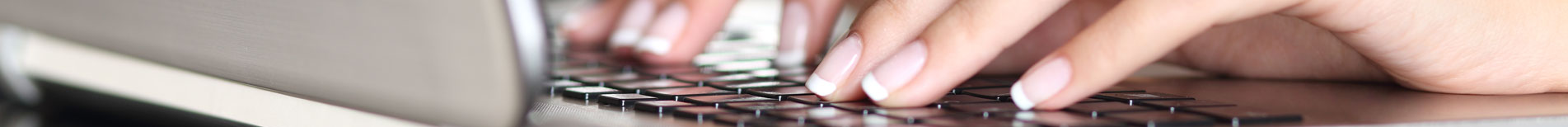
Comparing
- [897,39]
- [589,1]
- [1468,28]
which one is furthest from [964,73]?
[589,1]

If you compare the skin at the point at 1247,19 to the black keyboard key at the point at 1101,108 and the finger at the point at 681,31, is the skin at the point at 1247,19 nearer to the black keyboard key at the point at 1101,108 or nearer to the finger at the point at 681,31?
the black keyboard key at the point at 1101,108

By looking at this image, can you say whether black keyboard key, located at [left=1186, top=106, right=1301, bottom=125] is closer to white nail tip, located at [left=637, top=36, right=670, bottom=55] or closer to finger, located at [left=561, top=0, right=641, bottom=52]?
white nail tip, located at [left=637, top=36, right=670, bottom=55]

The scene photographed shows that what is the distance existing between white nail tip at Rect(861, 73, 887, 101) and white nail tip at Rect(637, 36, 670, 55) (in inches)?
13.7

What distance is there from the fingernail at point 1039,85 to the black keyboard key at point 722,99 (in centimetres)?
8

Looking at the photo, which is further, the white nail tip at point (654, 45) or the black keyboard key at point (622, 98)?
the white nail tip at point (654, 45)

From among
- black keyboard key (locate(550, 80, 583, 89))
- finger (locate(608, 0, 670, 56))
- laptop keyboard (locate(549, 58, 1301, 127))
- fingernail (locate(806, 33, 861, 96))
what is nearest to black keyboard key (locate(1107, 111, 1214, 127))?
laptop keyboard (locate(549, 58, 1301, 127))

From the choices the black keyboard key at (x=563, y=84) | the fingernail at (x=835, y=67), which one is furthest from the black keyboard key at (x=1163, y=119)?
the black keyboard key at (x=563, y=84)

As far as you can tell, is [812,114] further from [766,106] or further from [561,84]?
[561,84]

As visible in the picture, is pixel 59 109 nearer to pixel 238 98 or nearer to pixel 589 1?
pixel 238 98

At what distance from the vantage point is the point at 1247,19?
1.54 feet

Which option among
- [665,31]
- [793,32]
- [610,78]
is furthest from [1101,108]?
[665,31]

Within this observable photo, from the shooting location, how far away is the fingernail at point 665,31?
0.75 metres

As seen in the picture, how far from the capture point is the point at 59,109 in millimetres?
432

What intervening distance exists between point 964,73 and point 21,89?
352 mm
